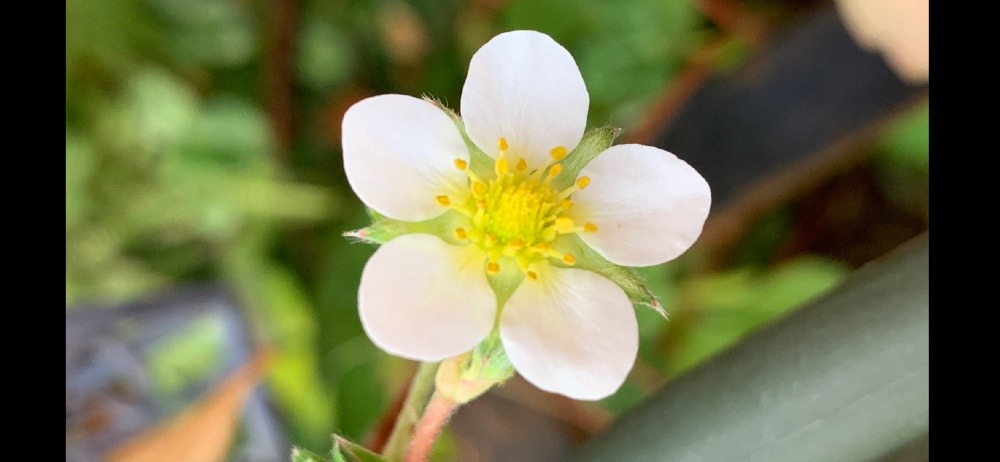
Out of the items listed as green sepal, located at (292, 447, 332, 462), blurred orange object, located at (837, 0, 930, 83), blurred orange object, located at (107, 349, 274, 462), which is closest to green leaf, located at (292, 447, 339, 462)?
green sepal, located at (292, 447, 332, 462)

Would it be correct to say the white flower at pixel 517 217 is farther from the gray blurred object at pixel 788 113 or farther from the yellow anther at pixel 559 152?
the gray blurred object at pixel 788 113

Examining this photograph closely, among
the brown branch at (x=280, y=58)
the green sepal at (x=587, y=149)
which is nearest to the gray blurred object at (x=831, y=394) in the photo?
the green sepal at (x=587, y=149)

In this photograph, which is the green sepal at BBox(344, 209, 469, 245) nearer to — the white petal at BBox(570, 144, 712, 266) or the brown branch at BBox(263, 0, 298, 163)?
the white petal at BBox(570, 144, 712, 266)

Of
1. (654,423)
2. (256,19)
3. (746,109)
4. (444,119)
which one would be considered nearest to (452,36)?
(256,19)

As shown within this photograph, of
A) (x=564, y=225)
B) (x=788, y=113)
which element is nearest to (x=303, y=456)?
(x=564, y=225)

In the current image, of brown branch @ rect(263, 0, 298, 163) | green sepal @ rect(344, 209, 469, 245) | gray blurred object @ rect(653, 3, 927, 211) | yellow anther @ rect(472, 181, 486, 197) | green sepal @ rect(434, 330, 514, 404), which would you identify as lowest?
green sepal @ rect(434, 330, 514, 404)

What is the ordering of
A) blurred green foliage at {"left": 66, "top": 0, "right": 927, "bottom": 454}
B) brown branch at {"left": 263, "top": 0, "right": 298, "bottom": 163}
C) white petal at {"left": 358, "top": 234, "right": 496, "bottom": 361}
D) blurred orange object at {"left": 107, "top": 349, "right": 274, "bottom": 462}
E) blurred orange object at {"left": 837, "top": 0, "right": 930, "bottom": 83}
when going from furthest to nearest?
brown branch at {"left": 263, "top": 0, "right": 298, "bottom": 163}, blurred green foliage at {"left": 66, "top": 0, "right": 927, "bottom": 454}, blurred orange object at {"left": 107, "top": 349, "right": 274, "bottom": 462}, blurred orange object at {"left": 837, "top": 0, "right": 930, "bottom": 83}, white petal at {"left": 358, "top": 234, "right": 496, "bottom": 361}

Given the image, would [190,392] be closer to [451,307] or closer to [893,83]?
[451,307]

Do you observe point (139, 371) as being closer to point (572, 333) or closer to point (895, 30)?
point (572, 333)
